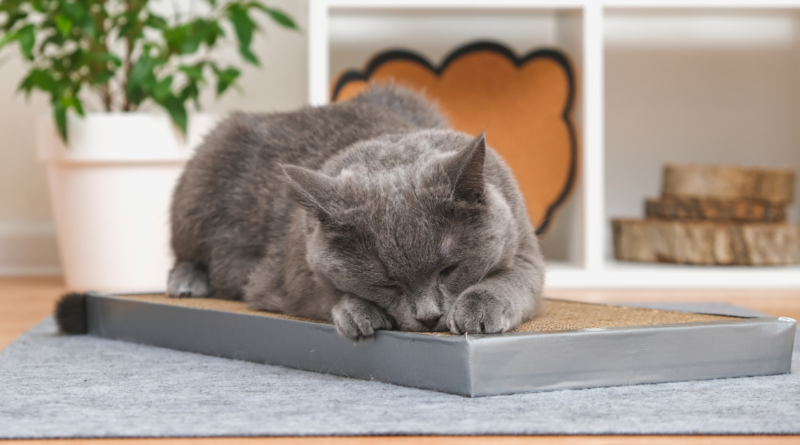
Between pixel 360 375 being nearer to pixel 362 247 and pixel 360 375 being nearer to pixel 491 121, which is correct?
pixel 362 247

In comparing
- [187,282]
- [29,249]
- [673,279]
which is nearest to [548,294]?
[673,279]

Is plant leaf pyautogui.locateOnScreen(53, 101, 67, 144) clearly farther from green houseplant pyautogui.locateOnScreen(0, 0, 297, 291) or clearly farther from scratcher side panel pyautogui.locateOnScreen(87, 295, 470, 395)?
scratcher side panel pyautogui.locateOnScreen(87, 295, 470, 395)

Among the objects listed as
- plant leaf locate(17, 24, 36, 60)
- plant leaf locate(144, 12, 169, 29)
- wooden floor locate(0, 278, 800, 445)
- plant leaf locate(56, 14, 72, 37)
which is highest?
plant leaf locate(144, 12, 169, 29)

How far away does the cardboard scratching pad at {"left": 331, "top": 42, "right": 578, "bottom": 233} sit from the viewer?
2.65 metres

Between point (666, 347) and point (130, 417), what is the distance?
66cm

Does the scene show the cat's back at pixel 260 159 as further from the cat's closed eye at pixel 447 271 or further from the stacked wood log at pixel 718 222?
the stacked wood log at pixel 718 222

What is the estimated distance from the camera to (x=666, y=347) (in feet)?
3.40

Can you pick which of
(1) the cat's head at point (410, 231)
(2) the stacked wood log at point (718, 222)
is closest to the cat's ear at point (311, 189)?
(1) the cat's head at point (410, 231)

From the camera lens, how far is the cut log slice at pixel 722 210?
2.53 m

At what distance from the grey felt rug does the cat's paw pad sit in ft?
1.44

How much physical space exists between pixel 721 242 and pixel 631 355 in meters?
1.61

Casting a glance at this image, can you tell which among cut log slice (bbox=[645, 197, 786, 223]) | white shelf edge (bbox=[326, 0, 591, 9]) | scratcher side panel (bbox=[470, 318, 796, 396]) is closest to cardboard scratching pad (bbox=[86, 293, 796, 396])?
scratcher side panel (bbox=[470, 318, 796, 396])

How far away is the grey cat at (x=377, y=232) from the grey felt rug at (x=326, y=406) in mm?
112

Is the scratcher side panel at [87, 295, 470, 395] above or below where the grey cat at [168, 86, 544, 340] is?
below
